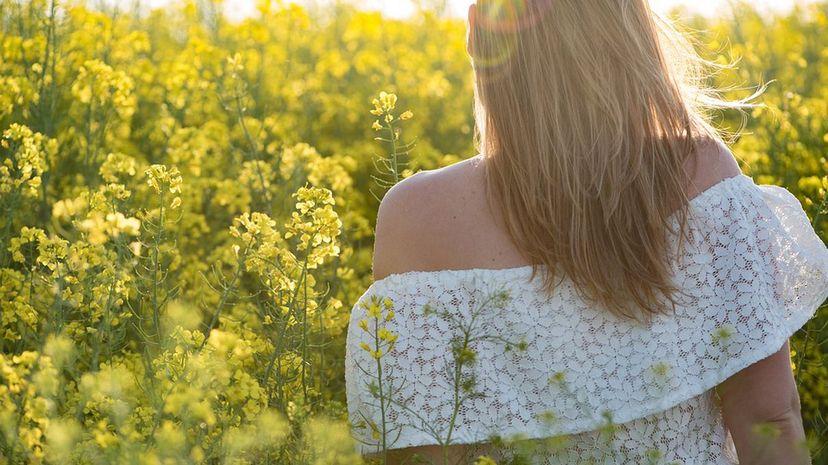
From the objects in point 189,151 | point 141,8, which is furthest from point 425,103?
point 189,151

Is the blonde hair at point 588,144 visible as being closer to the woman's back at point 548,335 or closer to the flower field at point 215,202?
the woman's back at point 548,335

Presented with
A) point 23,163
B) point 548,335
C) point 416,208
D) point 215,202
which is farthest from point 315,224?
point 215,202

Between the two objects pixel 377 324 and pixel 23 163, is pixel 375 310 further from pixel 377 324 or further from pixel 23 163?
pixel 23 163

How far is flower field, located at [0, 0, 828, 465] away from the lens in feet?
5.83

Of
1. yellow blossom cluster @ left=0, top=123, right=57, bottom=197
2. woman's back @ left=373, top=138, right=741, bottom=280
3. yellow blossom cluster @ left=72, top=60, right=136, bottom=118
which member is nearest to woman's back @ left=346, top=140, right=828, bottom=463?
woman's back @ left=373, top=138, right=741, bottom=280

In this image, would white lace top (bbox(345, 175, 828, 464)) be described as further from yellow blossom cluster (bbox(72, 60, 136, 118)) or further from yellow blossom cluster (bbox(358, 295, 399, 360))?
yellow blossom cluster (bbox(72, 60, 136, 118))

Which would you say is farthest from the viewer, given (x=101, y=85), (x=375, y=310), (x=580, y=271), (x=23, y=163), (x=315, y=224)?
(x=101, y=85)

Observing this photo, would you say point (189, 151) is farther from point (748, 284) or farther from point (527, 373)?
point (748, 284)

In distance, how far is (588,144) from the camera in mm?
1819

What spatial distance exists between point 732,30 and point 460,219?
5024 millimetres

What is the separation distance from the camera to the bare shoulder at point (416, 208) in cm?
187

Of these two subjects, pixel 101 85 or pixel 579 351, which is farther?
pixel 101 85

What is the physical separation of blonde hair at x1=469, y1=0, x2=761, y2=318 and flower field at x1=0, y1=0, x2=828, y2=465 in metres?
0.37

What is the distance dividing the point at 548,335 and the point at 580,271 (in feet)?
0.46
